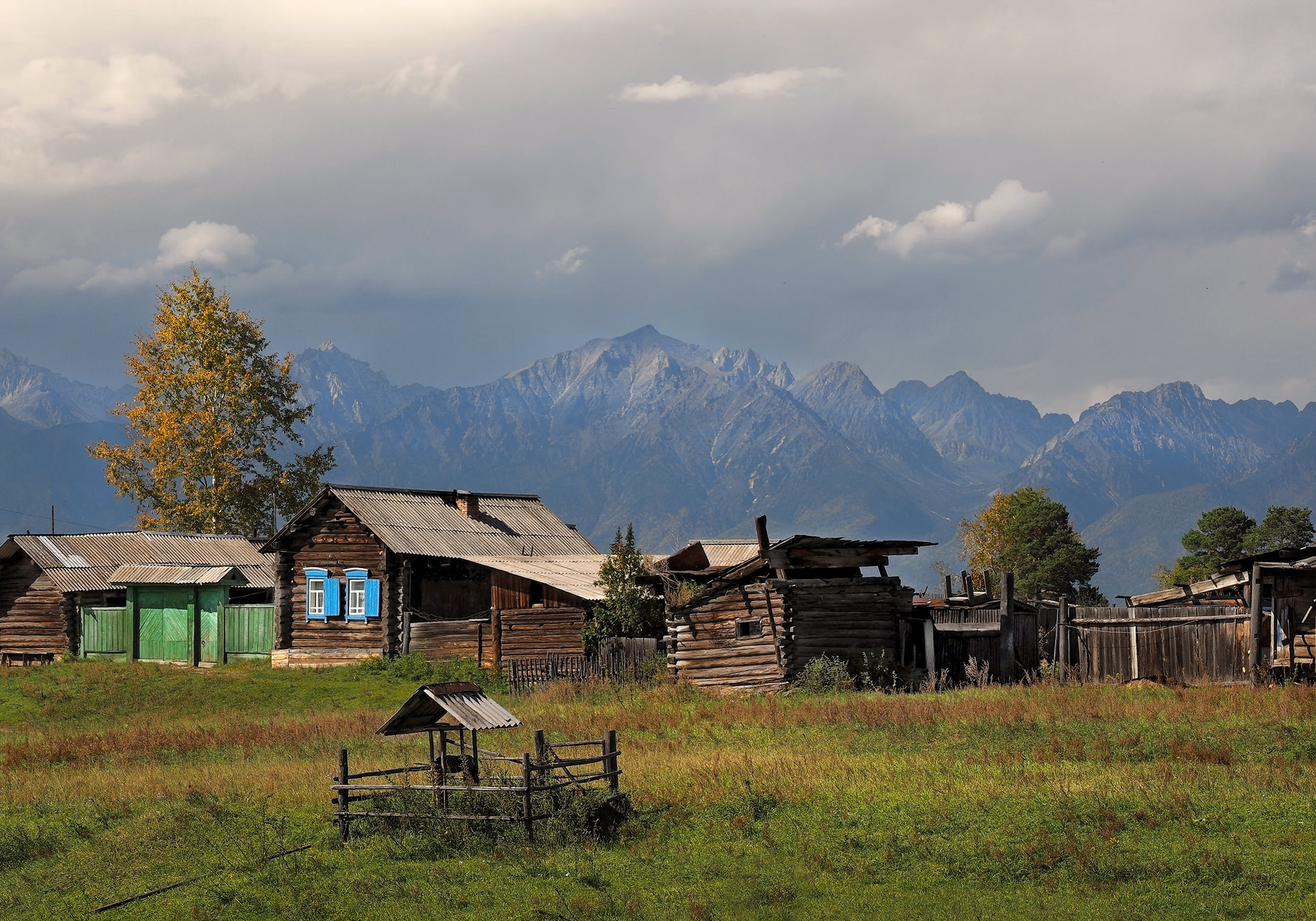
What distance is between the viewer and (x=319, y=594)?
44812mm

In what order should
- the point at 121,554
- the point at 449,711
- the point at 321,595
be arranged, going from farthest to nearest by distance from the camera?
the point at 121,554
the point at 321,595
the point at 449,711

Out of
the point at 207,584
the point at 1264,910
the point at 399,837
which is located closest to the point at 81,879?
the point at 399,837

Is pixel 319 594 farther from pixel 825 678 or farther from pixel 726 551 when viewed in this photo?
pixel 825 678

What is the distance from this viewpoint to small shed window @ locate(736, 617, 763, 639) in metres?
33.4

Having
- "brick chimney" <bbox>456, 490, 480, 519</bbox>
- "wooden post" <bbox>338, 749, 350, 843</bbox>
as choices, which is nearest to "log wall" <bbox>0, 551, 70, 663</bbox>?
"brick chimney" <bbox>456, 490, 480, 519</bbox>

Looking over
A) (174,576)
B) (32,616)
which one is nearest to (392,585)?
(174,576)

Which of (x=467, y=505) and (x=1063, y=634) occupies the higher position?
(x=467, y=505)

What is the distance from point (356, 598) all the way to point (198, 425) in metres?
17.8

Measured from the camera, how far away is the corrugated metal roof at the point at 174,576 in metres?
44.1

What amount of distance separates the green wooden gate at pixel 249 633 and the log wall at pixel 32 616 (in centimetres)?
592

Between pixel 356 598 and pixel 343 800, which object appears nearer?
pixel 343 800

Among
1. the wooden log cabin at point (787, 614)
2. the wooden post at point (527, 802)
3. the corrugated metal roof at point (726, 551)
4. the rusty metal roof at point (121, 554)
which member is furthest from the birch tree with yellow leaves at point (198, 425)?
the wooden post at point (527, 802)

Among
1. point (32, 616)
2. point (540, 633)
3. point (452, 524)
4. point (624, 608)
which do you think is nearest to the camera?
point (624, 608)

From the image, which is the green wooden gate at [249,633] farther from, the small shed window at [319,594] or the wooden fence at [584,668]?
the wooden fence at [584,668]
